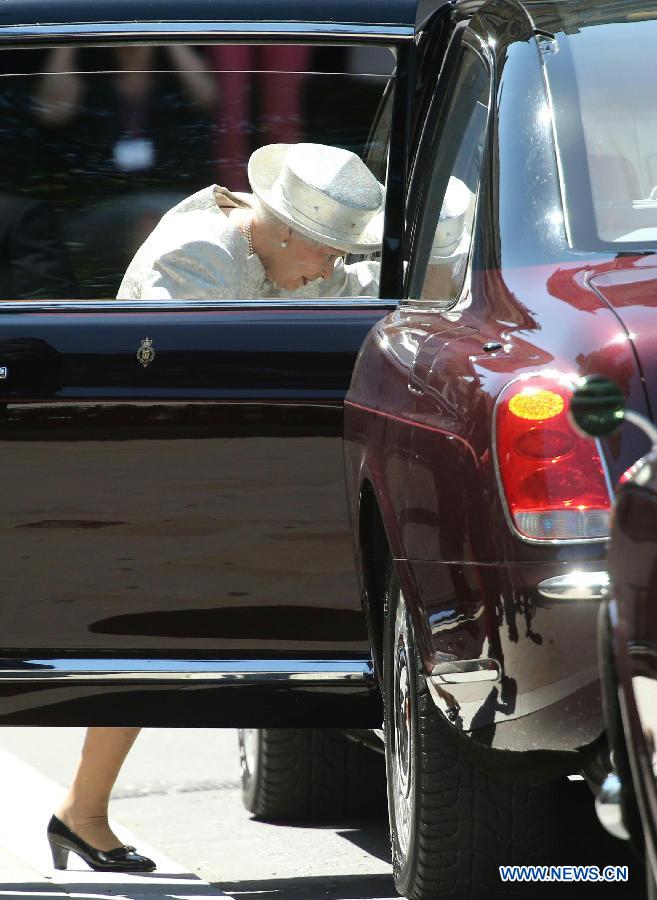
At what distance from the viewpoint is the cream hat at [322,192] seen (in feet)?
15.3

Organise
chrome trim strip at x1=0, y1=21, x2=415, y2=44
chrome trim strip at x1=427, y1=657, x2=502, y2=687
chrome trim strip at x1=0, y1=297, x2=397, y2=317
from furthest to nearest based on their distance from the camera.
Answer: chrome trim strip at x1=0, y1=21, x2=415, y2=44
chrome trim strip at x1=0, y1=297, x2=397, y2=317
chrome trim strip at x1=427, y1=657, x2=502, y2=687

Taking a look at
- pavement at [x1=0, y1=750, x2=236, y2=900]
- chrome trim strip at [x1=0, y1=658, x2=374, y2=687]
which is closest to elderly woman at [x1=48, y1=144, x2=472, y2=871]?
chrome trim strip at [x1=0, y1=658, x2=374, y2=687]

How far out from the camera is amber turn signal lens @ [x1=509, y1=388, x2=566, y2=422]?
122 inches

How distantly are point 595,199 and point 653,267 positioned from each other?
26 cm

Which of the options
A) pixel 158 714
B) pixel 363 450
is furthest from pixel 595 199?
pixel 158 714

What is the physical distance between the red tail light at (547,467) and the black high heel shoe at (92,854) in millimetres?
2472

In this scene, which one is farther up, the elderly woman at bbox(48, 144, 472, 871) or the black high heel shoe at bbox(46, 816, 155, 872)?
the elderly woman at bbox(48, 144, 472, 871)

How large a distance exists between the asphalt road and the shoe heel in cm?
3

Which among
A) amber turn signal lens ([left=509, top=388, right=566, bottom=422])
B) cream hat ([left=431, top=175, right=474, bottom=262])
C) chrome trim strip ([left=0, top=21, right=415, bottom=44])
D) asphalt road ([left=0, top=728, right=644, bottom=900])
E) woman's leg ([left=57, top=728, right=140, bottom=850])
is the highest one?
chrome trim strip ([left=0, top=21, right=415, bottom=44])

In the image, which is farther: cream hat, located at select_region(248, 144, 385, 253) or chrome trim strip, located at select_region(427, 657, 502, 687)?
cream hat, located at select_region(248, 144, 385, 253)

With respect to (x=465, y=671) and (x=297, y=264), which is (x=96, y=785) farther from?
(x=465, y=671)

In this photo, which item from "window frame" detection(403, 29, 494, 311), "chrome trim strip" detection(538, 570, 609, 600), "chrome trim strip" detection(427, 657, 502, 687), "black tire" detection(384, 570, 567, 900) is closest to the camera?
"chrome trim strip" detection(538, 570, 609, 600)

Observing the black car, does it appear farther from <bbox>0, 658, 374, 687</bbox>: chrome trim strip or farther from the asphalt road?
the asphalt road

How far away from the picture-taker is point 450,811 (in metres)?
3.76
